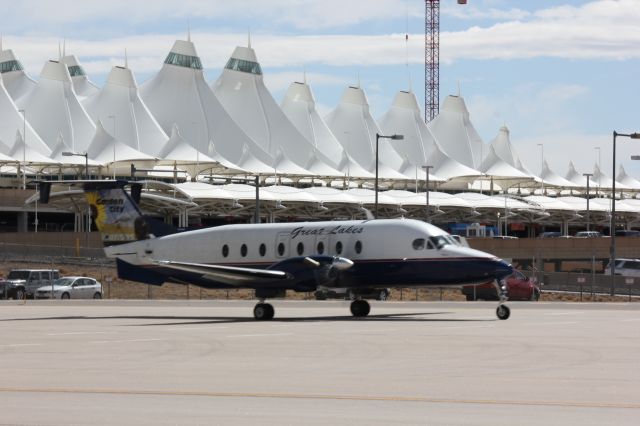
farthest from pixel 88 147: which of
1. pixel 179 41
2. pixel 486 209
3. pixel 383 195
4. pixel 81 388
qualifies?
pixel 81 388

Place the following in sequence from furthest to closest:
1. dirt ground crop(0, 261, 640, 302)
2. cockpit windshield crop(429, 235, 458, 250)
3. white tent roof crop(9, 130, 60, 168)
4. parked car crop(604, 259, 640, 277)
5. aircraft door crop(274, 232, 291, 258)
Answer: white tent roof crop(9, 130, 60, 168), parked car crop(604, 259, 640, 277), dirt ground crop(0, 261, 640, 302), aircraft door crop(274, 232, 291, 258), cockpit windshield crop(429, 235, 458, 250)

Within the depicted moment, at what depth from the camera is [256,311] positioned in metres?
31.8

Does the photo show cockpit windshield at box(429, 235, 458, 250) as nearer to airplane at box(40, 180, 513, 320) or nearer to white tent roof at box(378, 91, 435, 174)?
airplane at box(40, 180, 513, 320)

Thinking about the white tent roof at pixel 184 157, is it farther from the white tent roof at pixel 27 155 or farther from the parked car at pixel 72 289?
the parked car at pixel 72 289

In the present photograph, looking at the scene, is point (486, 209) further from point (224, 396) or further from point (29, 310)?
point (224, 396)

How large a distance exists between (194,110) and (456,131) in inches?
2059

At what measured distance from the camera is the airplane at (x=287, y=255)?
31344 millimetres

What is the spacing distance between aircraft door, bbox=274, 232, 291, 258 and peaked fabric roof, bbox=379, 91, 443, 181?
12817 centimetres

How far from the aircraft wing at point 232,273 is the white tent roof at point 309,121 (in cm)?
11234

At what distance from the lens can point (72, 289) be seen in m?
51.0

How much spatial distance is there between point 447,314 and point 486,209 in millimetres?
82474

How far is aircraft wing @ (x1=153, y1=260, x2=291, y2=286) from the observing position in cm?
3206

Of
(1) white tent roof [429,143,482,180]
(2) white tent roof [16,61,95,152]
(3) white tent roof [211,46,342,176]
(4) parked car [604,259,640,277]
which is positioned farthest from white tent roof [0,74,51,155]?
(4) parked car [604,259,640,277]

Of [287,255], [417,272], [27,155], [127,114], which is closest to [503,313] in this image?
[417,272]
